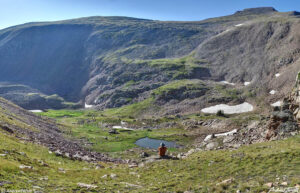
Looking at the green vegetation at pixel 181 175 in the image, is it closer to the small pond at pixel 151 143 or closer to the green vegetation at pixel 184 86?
the small pond at pixel 151 143

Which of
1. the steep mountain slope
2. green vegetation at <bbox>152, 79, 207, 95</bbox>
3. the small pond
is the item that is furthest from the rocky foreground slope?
green vegetation at <bbox>152, 79, 207, 95</bbox>

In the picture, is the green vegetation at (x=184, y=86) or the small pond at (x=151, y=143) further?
the green vegetation at (x=184, y=86)

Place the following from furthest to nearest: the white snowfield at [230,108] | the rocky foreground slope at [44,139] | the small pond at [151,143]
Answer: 1. the white snowfield at [230,108]
2. the small pond at [151,143]
3. the rocky foreground slope at [44,139]

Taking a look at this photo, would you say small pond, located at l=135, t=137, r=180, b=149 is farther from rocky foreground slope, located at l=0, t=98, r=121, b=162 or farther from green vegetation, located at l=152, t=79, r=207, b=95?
green vegetation, located at l=152, t=79, r=207, b=95

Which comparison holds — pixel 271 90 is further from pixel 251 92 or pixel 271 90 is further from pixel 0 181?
→ pixel 0 181

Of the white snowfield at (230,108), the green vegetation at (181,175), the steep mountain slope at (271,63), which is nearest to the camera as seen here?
the green vegetation at (181,175)

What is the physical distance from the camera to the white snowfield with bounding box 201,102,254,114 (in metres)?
136

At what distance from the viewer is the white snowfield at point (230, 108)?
136 metres

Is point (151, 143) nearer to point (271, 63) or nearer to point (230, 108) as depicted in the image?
point (230, 108)

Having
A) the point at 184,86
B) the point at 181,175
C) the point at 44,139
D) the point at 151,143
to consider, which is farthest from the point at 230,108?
the point at 181,175

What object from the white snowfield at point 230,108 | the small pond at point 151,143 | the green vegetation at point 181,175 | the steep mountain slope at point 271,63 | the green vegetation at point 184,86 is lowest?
the small pond at point 151,143

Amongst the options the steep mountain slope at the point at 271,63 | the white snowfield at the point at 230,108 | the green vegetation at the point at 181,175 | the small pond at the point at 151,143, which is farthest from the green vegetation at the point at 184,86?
the green vegetation at the point at 181,175

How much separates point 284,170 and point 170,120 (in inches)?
4326

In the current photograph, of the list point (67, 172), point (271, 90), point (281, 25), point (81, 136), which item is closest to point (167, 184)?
point (67, 172)
